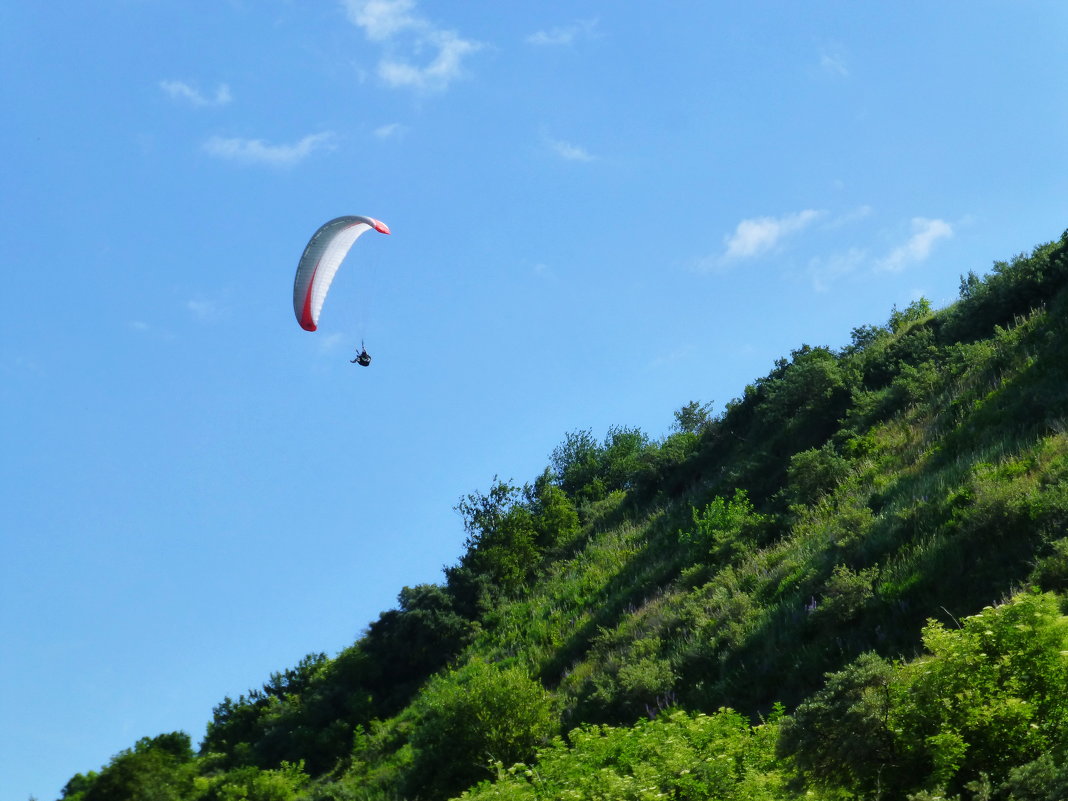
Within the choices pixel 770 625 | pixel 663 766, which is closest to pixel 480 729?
pixel 770 625

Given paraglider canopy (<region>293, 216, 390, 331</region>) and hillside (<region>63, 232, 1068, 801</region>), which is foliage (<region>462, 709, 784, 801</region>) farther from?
paraglider canopy (<region>293, 216, 390, 331</region>)

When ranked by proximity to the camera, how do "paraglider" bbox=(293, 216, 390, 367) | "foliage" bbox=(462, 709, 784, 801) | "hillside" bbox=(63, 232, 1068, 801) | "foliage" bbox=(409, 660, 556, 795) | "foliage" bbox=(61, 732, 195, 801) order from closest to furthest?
"hillside" bbox=(63, 232, 1068, 801), "foliage" bbox=(462, 709, 784, 801), "foliage" bbox=(409, 660, 556, 795), "paraglider" bbox=(293, 216, 390, 367), "foliage" bbox=(61, 732, 195, 801)

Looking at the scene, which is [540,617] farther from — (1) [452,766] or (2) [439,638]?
(1) [452,766]

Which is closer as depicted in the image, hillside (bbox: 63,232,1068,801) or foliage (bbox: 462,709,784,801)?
hillside (bbox: 63,232,1068,801)

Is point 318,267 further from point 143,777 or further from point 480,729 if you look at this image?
point 143,777

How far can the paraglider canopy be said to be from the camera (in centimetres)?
2795

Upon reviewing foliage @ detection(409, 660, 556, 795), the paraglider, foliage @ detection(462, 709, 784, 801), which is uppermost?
the paraglider

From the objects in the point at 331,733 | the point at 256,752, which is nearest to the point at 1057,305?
the point at 331,733

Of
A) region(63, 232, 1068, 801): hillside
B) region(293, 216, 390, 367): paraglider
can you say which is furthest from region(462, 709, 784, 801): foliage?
region(293, 216, 390, 367): paraglider

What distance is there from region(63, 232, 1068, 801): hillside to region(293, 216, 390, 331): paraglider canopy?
10992 mm

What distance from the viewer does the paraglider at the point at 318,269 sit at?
27938mm

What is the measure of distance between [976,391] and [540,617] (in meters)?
13.8

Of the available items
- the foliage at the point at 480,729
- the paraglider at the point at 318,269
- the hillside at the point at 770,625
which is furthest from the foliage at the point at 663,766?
the paraglider at the point at 318,269

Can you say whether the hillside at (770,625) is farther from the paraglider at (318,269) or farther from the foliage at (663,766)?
the paraglider at (318,269)
